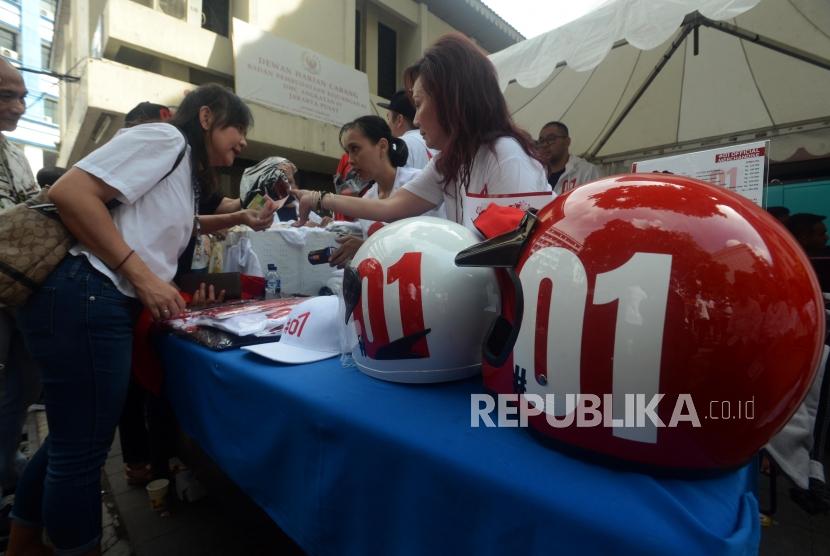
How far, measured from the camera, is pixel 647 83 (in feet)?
9.34

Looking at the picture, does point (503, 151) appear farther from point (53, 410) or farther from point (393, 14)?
point (393, 14)

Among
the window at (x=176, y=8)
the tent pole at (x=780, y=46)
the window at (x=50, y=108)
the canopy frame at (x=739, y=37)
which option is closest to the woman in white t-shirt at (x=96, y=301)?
the canopy frame at (x=739, y=37)

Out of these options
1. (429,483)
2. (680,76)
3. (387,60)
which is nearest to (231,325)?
(429,483)

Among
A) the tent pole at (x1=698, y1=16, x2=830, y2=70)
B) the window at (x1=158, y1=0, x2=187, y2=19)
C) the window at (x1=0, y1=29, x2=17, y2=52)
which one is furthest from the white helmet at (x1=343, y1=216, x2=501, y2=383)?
the window at (x1=0, y1=29, x2=17, y2=52)

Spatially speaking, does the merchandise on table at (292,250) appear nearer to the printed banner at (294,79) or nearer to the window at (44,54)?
the printed banner at (294,79)

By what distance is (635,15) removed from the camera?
6.53 ft

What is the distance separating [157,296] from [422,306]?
2.33 feet

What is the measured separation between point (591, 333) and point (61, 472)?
120 cm

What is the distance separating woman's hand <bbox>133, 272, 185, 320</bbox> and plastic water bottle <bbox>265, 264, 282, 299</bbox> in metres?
1.20

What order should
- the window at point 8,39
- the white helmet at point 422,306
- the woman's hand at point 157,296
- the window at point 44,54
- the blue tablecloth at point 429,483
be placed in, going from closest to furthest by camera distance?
the blue tablecloth at point 429,483 < the white helmet at point 422,306 < the woman's hand at point 157,296 < the window at point 8,39 < the window at point 44,54

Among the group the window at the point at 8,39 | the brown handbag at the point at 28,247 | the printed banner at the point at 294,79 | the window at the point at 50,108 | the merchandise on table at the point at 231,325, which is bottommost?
the merchandise on table at the point at 231,325

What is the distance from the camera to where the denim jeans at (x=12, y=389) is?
1.37m

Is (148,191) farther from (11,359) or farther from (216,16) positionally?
(216,16)

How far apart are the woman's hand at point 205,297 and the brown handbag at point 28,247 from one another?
636 millimetres
